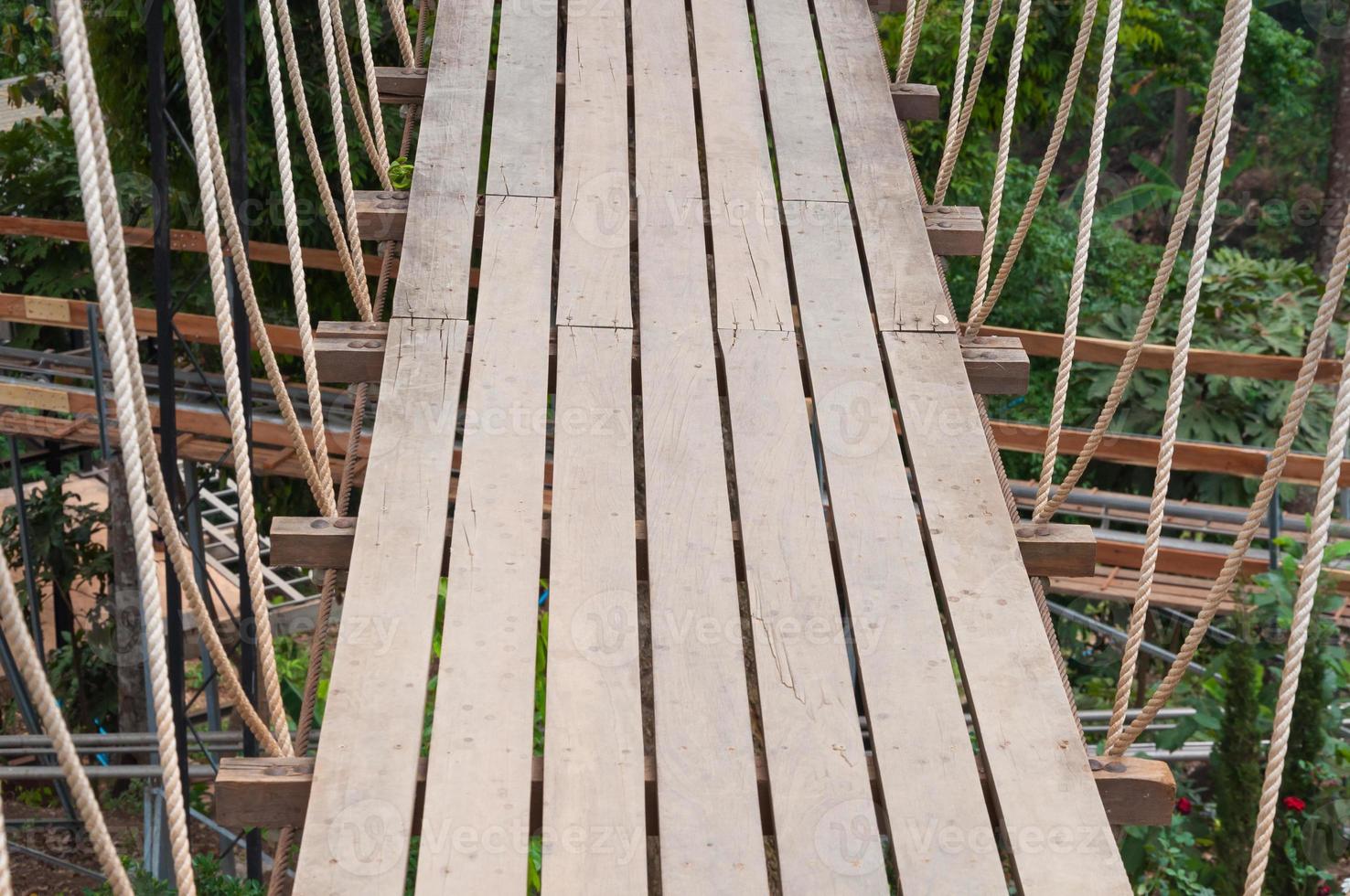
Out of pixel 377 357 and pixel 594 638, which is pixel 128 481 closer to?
pixel 594 638

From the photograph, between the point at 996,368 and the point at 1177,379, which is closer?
the point at 1177,379

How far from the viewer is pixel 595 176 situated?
2543 millimetres

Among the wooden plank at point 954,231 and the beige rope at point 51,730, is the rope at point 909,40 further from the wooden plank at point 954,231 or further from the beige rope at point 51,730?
the beige rope at point 51,730

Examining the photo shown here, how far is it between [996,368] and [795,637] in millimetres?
778

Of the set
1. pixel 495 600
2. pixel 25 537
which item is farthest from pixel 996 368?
pixel 25 537

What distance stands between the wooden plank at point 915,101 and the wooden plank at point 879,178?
72mm

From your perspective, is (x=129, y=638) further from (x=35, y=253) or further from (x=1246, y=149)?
(x=1246, y=149)

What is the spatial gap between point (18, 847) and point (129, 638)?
4.01 feet

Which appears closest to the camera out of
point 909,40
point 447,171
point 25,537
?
point 447,171

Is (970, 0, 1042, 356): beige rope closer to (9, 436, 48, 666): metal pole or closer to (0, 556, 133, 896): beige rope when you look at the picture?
(0, 556, 133, 896): beige rope

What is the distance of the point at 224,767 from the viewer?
1483 millimetres

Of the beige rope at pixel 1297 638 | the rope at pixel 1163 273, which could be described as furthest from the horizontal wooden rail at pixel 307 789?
the rope at pixel 1163 273

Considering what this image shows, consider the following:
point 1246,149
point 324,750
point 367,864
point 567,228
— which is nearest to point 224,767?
point 324,750

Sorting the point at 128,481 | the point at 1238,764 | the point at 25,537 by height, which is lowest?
the point at 25,537
